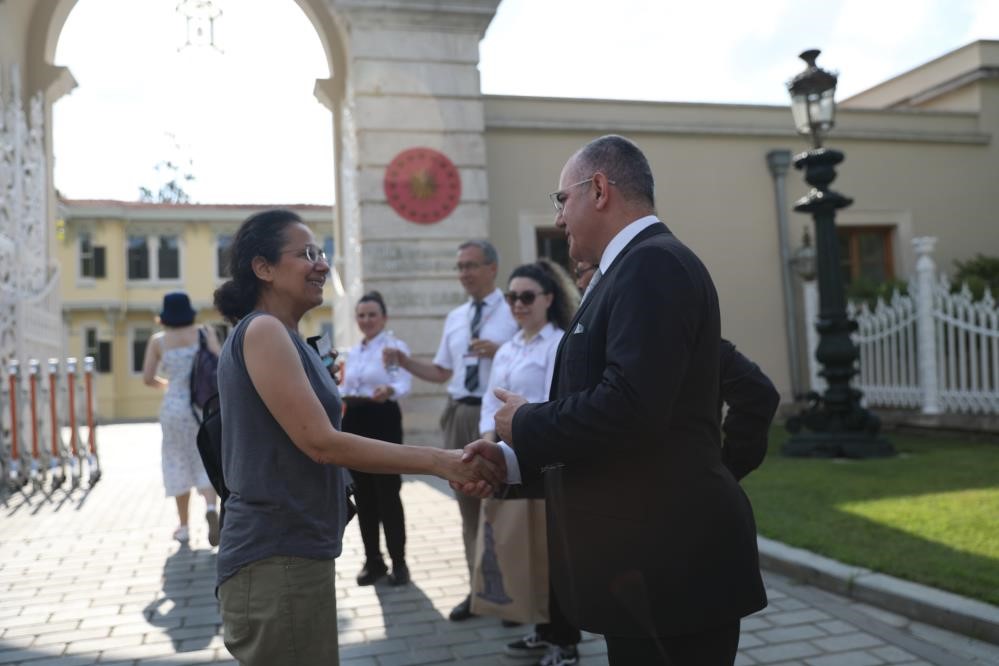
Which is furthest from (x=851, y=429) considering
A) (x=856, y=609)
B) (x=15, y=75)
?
(x=15, y=75)

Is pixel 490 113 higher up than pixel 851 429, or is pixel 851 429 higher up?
pixel 490 113

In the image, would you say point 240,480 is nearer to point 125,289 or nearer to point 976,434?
point 976,434

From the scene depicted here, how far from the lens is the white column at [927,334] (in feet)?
36.7

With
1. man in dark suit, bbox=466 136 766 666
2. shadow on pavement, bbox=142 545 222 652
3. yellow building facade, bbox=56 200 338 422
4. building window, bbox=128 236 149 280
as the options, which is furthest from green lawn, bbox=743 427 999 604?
building window, bbox=128 236 149 280

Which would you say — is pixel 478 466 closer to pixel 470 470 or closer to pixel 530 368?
pixel 470 470

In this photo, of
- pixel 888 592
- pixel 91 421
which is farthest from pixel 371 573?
pixel 91 421

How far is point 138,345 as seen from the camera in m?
35.7

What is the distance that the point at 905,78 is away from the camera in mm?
16234

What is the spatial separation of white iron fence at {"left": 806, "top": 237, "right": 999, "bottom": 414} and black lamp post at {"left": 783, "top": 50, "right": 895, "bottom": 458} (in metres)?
2.14

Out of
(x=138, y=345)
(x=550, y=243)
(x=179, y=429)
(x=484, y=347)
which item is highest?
(x=550, y=243)

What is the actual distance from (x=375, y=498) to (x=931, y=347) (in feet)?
28.1

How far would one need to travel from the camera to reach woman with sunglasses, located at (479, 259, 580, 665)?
4246mm

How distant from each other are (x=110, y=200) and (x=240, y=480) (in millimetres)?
36822

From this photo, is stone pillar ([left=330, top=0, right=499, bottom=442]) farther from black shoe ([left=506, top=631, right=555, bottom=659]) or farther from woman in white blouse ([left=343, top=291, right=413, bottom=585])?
black shoe ([left=506, top=631, right=555, bottom=659])
